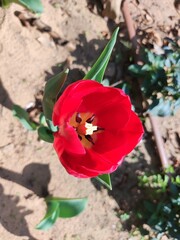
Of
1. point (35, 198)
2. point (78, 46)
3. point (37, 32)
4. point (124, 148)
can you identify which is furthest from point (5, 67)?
point (124, 148)

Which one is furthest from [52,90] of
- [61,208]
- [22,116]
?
[61,208]

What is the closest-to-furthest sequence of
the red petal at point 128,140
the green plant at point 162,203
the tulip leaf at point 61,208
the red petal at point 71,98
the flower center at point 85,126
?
the red petal at point 71,98 → the red petal at point 128,140 → the flower center at point 85,126 → the tulip leaf at point 61,208 → the green plant at point 162,203

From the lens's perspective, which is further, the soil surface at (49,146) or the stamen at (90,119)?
the soil surface at (49,146)

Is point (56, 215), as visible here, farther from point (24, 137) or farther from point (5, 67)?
point (5, 67)

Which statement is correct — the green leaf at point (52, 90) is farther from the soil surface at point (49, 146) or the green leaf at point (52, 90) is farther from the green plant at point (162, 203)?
the green plant at point (162, 203)

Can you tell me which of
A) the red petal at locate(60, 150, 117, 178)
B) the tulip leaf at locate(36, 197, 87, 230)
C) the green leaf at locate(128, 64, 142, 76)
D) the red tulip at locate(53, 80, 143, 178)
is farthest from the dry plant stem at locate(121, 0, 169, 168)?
the red petal at locate(60, 150, 117, 178)

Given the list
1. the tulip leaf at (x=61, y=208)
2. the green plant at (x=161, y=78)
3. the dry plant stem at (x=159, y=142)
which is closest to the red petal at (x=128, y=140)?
the tulip leaf at (x=61, y=208)

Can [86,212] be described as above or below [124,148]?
below
